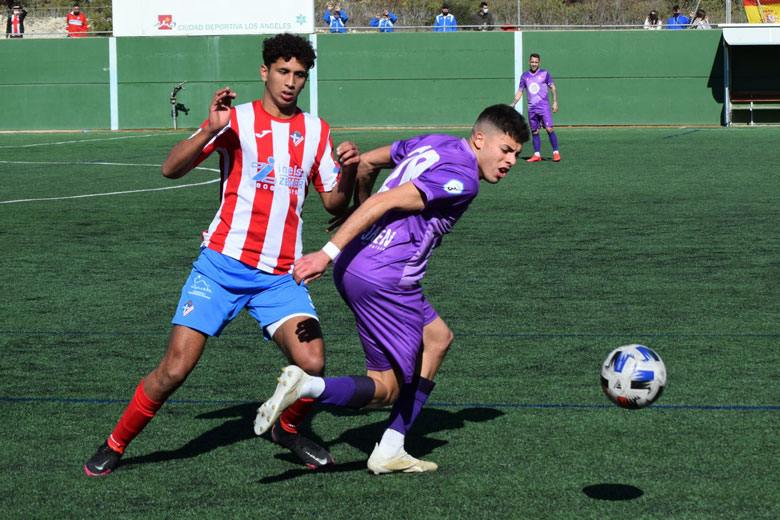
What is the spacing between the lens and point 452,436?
555 centimetres

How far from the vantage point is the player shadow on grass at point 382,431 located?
509cm

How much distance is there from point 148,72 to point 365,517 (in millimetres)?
32830

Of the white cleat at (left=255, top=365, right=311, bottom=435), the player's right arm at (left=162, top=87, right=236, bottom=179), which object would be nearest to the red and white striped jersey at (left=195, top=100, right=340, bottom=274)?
the player's right arm at (left=162, top=87, right=236, bottom=179)

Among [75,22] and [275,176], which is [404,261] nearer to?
[275,176]

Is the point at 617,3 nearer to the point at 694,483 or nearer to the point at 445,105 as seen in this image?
the point at 445,105

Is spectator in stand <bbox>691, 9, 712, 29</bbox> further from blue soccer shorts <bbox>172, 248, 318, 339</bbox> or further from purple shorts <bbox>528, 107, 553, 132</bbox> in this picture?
blue soccer shorts <bbox>172, 248, 318, 339</bbox>

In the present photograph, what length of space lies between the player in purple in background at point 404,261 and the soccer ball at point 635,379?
878mm

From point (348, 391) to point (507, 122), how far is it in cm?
135

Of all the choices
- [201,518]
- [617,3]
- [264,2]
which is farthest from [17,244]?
[617,3]

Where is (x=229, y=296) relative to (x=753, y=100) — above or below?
below

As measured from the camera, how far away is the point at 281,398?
439 centimetres

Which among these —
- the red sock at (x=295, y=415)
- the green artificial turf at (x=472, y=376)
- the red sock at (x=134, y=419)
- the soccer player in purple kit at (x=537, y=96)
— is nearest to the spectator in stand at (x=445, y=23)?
the soccer player in purple kit at (x=537, y=96)

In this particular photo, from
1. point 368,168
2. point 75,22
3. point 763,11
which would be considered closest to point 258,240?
point 368,168

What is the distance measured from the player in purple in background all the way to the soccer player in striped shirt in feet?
0.91
